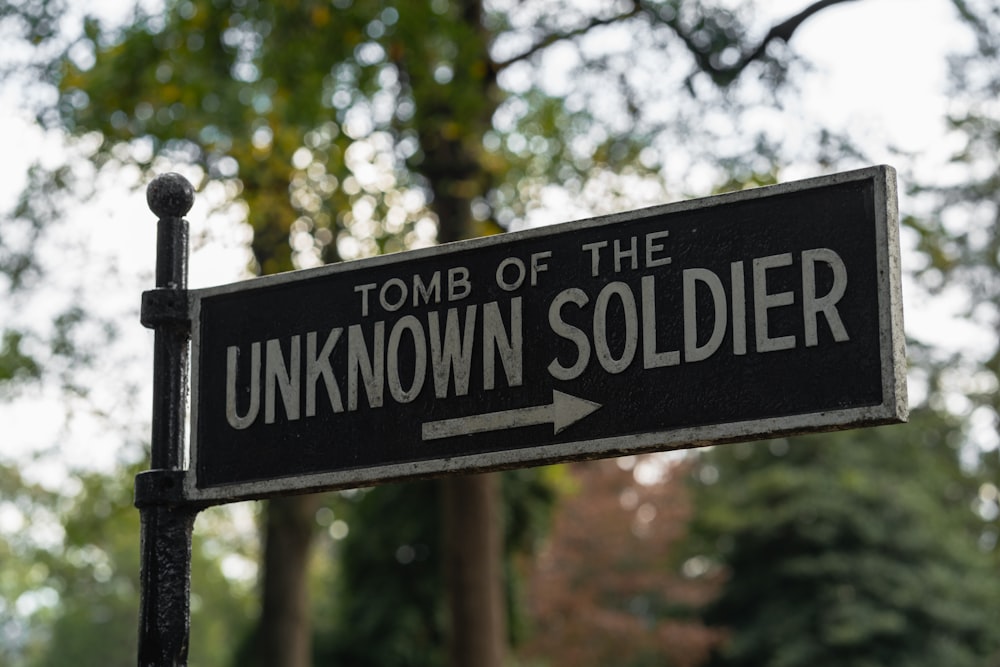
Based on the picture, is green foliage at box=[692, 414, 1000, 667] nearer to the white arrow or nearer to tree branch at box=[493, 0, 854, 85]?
tree branch at box=[493, 0, 854, 85]

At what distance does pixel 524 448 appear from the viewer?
7.11 ft

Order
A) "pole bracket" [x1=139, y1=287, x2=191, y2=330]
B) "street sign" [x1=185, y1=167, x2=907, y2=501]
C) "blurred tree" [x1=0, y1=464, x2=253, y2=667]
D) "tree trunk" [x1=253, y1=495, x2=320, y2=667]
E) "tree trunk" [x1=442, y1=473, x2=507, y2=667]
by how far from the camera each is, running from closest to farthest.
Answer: "street sign" [x1=185, y1=167, x2=907, y2=501], "pole bracket" [x1=139, y1=287, x2=191, y2=330], "tree trunk" [x1=442, y1=473, x2=507, y2=667], "tree trunk" [x1=253, y1=495, x2=320, y2=667], "blurred tree" [x1=0, y1=464, x2=253, y2=667]

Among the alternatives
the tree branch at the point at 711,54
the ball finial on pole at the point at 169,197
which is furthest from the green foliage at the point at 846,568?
the ball finial on pole at the point at 169,197

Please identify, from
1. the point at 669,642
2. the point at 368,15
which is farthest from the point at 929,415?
the point at 669,642

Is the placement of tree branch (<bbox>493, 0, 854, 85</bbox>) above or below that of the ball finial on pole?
above

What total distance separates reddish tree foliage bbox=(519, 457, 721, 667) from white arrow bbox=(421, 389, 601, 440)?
2742 centimetres

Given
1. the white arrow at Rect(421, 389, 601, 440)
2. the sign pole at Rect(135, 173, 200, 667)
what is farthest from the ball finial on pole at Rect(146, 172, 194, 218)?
the white arrow at Rect(421, 389, 601, 440)

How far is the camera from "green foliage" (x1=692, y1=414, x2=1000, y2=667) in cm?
2834

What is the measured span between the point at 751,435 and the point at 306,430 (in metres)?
0.78

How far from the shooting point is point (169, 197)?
8.58 ft

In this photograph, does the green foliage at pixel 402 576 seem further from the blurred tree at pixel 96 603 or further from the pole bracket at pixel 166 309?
the pole bracket at pixel 166 309

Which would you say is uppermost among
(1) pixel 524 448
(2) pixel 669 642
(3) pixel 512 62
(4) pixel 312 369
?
(3) pixel 512 62

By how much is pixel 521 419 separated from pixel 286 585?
525 inches

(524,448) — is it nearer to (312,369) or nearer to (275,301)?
(312,369)
